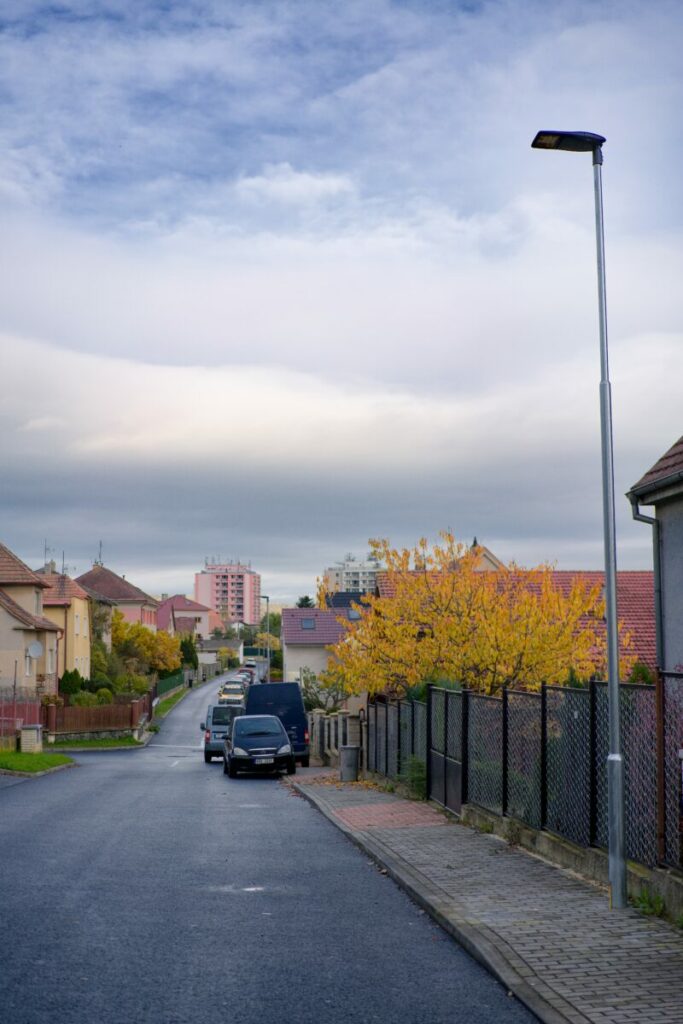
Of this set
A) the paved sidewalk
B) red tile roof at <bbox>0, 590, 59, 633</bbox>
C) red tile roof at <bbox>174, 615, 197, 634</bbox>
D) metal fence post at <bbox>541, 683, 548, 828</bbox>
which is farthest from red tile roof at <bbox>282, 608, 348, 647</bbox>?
red tile roof at <bbox>174, 615, 197, 634</bbox>

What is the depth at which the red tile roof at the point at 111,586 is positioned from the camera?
326 ft

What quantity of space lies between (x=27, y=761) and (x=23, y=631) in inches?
727

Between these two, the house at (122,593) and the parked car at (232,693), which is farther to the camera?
the house at (122,593)

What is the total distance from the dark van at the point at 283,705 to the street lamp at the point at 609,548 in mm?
29933

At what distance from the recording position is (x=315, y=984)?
7.25 m

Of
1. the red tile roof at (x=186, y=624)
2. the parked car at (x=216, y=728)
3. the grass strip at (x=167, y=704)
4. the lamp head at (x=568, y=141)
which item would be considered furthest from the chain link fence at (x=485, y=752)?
the red tile roof at (x=186, y=624)

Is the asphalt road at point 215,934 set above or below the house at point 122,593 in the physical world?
below

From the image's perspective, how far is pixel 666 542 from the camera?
643 inches

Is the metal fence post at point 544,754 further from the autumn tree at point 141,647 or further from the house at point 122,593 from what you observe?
the house at point 122,593

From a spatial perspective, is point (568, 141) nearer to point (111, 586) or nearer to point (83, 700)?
point (83, 700)

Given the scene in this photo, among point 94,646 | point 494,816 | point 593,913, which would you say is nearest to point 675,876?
point 593,913

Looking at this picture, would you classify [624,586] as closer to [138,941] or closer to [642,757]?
[642,757]

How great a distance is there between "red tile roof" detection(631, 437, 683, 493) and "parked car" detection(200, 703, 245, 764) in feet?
81.5

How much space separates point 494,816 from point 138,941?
6773mm
